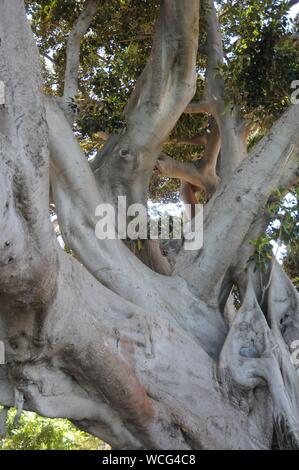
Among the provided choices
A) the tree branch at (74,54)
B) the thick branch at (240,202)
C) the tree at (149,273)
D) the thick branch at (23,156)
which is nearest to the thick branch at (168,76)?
the tree at (149,273)

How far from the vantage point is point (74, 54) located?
7012 mm

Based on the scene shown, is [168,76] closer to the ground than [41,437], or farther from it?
farther from it

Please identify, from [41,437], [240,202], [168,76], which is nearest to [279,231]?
[240,202]

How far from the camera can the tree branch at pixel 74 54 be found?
6828mm

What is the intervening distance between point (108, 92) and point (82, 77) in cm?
250

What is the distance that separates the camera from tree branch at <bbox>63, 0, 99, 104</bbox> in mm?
6828

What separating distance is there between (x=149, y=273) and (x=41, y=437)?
2.90 m

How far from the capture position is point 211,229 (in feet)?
21.5

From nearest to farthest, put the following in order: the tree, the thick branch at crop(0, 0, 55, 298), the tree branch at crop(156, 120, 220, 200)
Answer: the thick branch at crop(0, 0, 55, 298)
the tree
the tree branch at crop(156, 120, 220, 200)

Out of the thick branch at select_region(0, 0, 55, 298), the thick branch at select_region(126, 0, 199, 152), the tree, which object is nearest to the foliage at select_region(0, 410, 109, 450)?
the tree

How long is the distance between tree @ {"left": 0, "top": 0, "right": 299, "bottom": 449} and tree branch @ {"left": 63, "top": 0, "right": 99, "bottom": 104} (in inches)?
0.7

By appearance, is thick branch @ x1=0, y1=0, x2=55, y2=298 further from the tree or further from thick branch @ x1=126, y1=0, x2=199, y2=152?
thick branch @ x1=126, y1=0, x2=199, y2=152

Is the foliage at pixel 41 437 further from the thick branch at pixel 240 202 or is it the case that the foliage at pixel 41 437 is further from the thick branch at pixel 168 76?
the thick branch at pixel 168 76

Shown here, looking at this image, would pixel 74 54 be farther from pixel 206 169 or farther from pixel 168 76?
pixel 206 169
